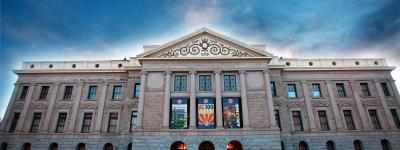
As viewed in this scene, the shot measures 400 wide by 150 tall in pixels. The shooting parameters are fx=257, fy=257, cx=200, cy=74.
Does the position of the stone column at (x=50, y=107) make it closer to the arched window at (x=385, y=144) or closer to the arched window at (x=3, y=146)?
the arched window at (x=3, y=146)

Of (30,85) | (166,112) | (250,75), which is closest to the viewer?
(166,112)

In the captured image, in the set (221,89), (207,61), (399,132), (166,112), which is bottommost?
(399,132)

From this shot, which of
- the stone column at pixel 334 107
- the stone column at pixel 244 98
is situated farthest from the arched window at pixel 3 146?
the stone column at pixel 334 107

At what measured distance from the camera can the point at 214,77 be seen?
2680 centimetres

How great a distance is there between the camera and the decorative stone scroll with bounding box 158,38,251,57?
2738cm

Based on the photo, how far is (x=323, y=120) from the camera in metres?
28.5

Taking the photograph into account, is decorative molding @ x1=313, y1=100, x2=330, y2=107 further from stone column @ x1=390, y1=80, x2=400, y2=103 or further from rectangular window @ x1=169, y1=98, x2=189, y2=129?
rectangular window @ x1=169, y1=98, x2=189, y2=129

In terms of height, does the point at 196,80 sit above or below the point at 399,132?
above

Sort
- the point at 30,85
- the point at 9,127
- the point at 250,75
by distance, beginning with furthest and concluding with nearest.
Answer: the point at 30,85 → the point at 9,127 → the point at 250,75

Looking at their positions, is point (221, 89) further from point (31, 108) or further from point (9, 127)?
point (9, 127)

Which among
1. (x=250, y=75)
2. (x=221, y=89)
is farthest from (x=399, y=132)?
(x=221, y=89)

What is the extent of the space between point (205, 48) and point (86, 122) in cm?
1565

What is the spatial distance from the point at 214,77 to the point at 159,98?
603 cm

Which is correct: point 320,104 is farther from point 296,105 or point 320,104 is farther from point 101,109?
point 101,109
